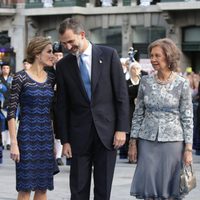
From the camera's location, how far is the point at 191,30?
104 ft

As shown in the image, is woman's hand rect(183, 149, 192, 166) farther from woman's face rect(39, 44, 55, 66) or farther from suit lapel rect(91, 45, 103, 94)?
woman's face rect(39, 44, 55, 66)

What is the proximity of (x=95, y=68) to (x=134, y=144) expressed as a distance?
31.6 inches

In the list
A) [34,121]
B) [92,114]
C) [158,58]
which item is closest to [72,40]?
[92,114]

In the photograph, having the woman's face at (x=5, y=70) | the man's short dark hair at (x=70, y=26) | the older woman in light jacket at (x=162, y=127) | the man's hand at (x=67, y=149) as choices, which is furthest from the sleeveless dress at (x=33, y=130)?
the woman's face at (x=5, y=70)

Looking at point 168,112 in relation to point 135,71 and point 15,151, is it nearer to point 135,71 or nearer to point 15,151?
point 15,151

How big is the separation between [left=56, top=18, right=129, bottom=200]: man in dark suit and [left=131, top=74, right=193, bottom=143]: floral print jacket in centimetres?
22

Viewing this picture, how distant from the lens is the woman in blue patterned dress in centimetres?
731

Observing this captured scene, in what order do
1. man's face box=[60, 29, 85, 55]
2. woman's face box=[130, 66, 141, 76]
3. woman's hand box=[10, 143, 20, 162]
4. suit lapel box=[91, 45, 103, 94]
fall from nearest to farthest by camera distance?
man's face box=[60, 29, 85, 55]
suit lapel box=[91, 45, 103, 94]
woman's hand box=[10, 143, 20, 162]
woman's face box=[130, 66, 141, 76]

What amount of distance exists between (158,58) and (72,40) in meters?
0.80

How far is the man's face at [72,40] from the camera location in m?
6.84

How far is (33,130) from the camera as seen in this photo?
290 inches

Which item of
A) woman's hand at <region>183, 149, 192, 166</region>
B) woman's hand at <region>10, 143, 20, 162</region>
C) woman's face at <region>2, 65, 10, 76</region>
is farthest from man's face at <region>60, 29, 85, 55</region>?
woman's face at <region>2, 65, 10, 76</region>

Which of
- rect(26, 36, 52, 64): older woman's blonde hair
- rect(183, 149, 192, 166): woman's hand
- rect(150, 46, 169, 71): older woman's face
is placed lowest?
rect(183, 149, 192, 166): woman's hand

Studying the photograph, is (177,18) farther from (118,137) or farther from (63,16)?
(118,137)
